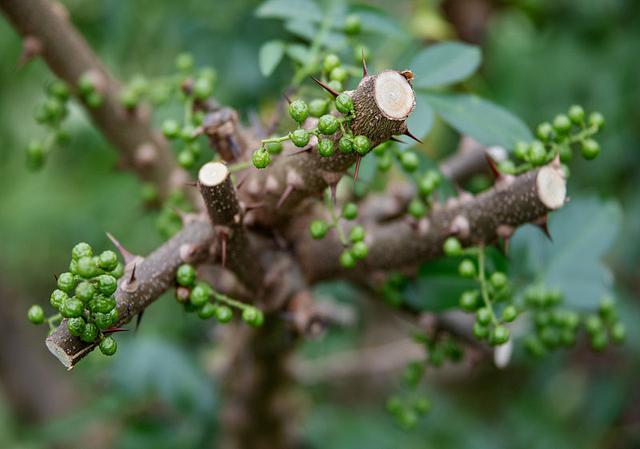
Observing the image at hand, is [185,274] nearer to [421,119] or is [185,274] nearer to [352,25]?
[421,119]

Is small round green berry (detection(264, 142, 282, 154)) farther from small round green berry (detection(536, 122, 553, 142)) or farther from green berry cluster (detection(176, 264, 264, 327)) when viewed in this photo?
small round green berry (detection(536, 122, 553, 142))

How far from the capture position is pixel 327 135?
966mm

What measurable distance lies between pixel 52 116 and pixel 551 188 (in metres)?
1.03

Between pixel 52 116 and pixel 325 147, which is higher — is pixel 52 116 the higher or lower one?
the higher one

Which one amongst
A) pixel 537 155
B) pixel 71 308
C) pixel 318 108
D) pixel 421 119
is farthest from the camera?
pixel 421 119

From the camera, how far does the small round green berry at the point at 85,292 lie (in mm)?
906

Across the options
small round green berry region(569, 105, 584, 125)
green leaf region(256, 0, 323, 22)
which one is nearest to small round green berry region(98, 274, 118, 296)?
green leaf region(256, 0, 323, 22)

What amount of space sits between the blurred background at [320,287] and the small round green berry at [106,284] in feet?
3.68

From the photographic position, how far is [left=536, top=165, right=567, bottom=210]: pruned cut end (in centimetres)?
112

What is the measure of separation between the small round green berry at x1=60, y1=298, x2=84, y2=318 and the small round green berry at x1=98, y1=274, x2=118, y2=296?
0.12 feet

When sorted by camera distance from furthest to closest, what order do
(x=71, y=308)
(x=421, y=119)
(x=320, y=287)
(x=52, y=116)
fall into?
1. (x=320, y=287)
2. (x=52, y=116)
3. (x=421, y=119)
4. (x=71, y=308)

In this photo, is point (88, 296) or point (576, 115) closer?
point (88, 296)

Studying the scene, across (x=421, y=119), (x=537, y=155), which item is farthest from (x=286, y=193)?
(x=537, y=155)

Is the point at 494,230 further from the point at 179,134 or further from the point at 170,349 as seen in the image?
the point at 170,349
